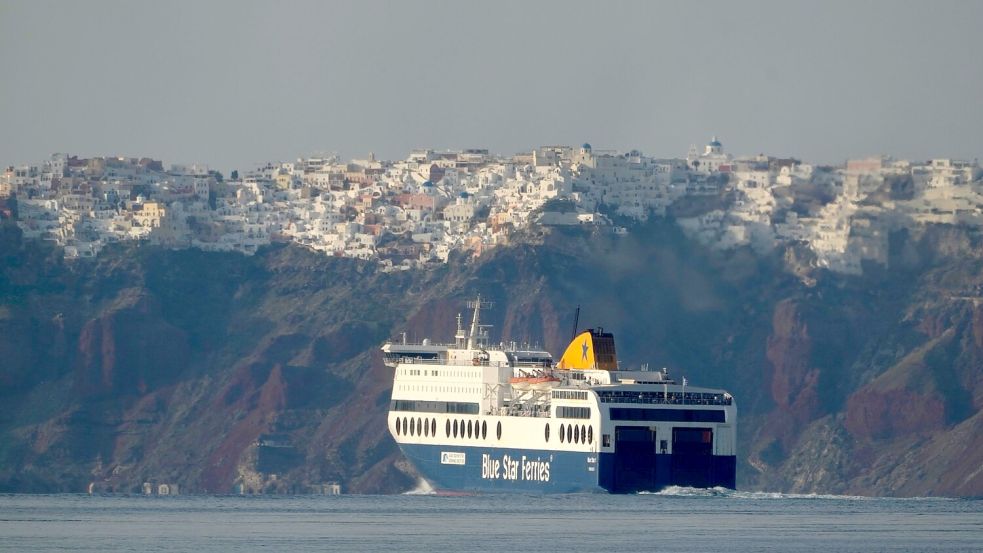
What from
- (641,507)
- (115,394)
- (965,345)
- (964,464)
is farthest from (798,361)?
(641,507)

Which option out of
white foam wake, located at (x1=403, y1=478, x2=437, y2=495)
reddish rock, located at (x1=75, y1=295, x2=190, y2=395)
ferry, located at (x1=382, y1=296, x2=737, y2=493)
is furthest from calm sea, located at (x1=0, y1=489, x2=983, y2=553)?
reddish rock, located at (x1=75, y1=295, x2=190, y2=395)

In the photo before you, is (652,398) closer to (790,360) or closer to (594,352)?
(594,352)

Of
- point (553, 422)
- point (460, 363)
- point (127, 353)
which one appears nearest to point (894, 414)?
point (460, 363)

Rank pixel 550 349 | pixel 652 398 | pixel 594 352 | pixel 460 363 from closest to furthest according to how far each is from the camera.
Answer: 1. pixel 652 398
2. pixel 594 352
3. pixel 460 363
4. pixel 550 349

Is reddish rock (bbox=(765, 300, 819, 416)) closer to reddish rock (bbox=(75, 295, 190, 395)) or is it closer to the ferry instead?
the ferry

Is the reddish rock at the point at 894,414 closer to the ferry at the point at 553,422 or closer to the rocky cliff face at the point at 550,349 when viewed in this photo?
the rocky cliff face at the point at 550,349

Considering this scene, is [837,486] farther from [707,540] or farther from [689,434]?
[707,540]

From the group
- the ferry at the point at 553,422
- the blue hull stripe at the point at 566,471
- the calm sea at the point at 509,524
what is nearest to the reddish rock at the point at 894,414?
the ferry at the point at 553,422
